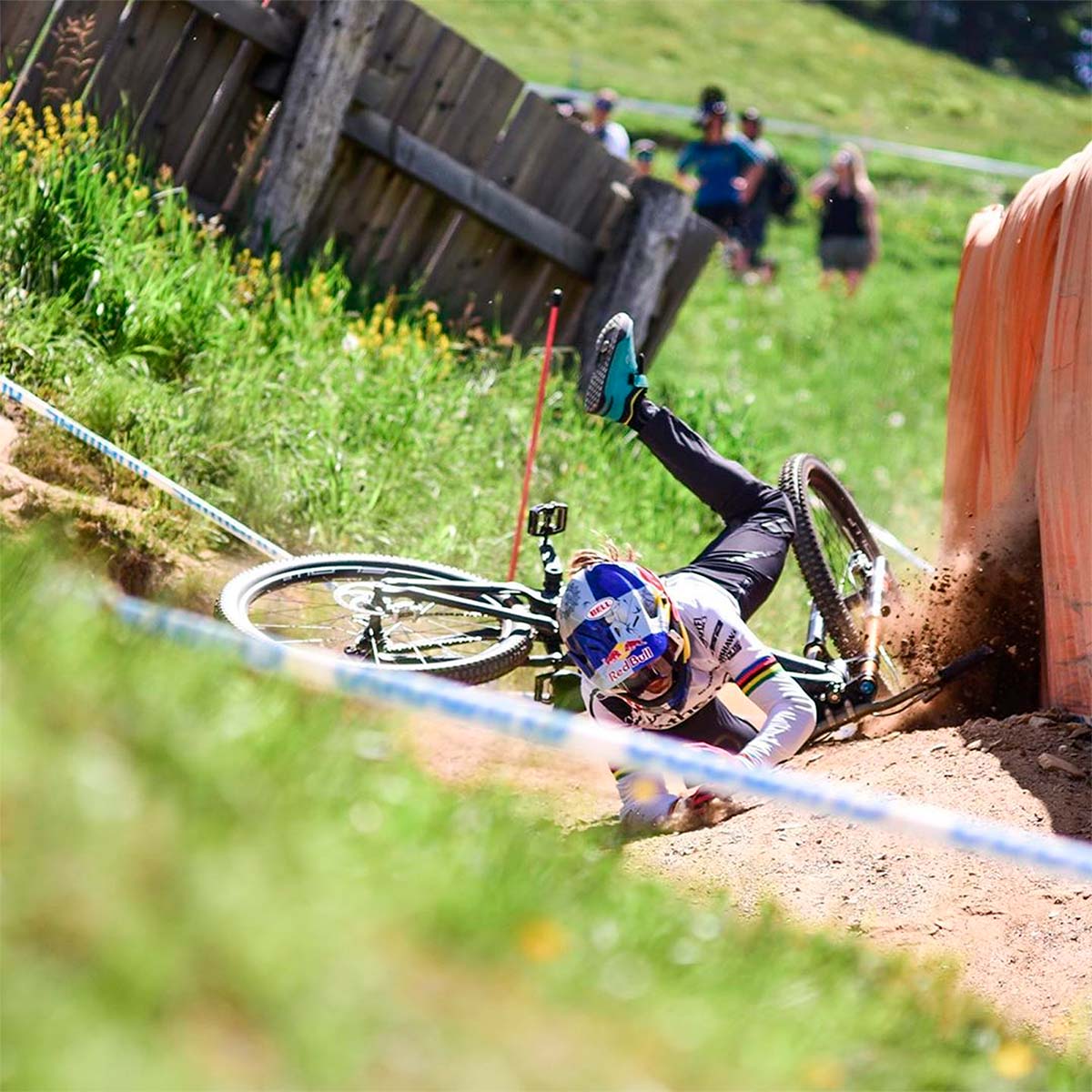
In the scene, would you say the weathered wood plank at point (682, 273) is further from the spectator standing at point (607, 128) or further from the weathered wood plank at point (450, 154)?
the spectator standing at point (607, 128)

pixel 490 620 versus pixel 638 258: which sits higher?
pixel 638 258

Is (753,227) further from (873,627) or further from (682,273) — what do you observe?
(873,627)

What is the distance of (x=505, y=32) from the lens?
3456cm

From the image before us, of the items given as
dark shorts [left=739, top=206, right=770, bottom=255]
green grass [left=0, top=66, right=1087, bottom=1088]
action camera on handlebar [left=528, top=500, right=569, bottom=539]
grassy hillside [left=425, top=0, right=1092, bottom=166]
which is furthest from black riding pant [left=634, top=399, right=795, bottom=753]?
grassy hillside [left=425, top=0, right=1092, bottom=166]

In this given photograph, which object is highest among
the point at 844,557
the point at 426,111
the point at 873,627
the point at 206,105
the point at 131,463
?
the point at 426,111

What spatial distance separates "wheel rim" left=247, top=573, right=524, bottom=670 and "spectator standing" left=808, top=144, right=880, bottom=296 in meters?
10.2

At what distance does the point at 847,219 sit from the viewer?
1612 cm

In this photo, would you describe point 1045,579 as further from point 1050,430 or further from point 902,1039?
point 902,1039

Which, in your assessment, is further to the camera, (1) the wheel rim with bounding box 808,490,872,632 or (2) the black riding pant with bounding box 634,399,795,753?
(1) the wheel rim with bounding box 808,490,872,632

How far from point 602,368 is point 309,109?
140 inches

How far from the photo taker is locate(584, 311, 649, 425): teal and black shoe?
6535 mm

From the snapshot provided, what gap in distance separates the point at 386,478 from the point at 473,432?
0.93 meters

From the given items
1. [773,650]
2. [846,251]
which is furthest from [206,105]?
[846,251]

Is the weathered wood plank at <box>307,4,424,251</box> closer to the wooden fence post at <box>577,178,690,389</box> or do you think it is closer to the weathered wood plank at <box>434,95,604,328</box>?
the weathered wood plank at <box>434,95,604,328</box>
